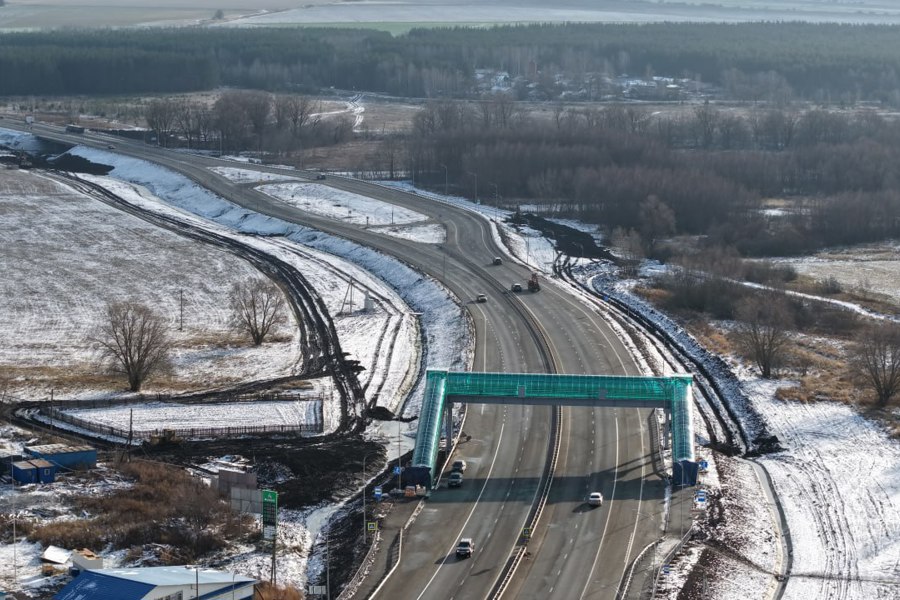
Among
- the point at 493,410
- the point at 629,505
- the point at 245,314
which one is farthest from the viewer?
the point at 245,314

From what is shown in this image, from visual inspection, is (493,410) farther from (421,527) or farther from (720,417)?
(421,527)

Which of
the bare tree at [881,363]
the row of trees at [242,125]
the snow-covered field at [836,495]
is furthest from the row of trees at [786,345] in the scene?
the row of trees at [242,125]

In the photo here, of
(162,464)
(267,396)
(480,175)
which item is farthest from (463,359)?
(480,175)

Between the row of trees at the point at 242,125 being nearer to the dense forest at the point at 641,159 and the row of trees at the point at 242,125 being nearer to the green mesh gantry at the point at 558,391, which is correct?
the dense forest at the point at 641,159


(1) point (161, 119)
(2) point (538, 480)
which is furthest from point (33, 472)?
(1) point (161, 119)

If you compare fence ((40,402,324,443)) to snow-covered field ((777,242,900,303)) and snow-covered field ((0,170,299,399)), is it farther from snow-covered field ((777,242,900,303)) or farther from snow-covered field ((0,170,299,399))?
snow-covered field ((777,242,900,303))

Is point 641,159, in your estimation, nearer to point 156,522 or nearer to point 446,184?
point 446,184
